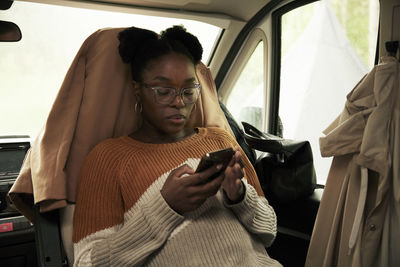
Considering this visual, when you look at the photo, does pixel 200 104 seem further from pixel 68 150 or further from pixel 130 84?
pixel 68 150

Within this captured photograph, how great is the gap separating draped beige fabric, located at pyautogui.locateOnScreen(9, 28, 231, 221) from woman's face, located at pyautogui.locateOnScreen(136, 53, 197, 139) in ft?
0.61

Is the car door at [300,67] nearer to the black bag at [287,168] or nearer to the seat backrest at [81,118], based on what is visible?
the black bag at [287,168]

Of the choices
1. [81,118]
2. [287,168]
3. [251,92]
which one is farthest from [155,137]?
[251,92]

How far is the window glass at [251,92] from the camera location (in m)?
3.02

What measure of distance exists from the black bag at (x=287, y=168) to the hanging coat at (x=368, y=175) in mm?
241

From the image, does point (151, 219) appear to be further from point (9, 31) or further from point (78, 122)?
point (9, 31)

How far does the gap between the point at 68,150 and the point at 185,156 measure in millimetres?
473

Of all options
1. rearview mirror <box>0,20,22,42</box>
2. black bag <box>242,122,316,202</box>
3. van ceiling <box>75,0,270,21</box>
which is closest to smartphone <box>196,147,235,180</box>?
black bag <box>242,122,316,202</box>

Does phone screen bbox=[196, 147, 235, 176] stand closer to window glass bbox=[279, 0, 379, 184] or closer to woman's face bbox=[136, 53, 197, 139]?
woman's face bbox=[136, 53, 197, 139]

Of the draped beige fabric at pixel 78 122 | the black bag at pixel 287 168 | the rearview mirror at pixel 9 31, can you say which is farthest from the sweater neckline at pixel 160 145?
the rearview mirror at pixel 9 31

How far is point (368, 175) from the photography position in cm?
170

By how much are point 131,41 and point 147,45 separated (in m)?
0.08

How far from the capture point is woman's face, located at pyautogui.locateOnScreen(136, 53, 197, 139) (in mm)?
1498

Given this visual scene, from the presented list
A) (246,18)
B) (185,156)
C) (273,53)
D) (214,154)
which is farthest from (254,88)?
(214,154)
